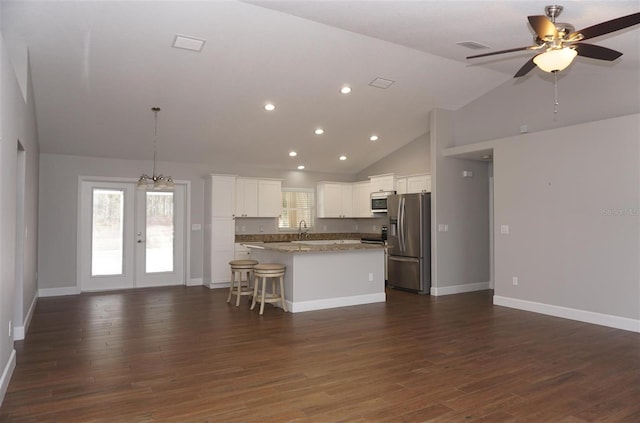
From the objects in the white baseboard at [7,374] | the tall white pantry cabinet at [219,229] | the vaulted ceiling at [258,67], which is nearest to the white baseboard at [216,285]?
the tall white pantry cabinet at [219,229]

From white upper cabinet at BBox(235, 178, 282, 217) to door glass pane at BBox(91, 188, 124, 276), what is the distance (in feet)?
7.22

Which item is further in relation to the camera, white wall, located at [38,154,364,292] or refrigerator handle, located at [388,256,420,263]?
refrigerator handle, located at [388,256,420,263]

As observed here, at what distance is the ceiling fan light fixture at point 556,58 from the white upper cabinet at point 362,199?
20.1 ft

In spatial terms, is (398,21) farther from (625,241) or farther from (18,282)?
(18,282)

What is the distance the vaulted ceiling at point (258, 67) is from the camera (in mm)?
4102

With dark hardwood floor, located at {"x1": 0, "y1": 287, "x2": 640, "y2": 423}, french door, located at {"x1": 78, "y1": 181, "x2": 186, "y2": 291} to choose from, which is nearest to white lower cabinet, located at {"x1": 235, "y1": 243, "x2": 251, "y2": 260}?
french door, located at {"x1": 78, "y1": 181, "x2": 186, "y2": 291}

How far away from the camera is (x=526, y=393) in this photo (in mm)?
3121

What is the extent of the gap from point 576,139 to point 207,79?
15.8 ft

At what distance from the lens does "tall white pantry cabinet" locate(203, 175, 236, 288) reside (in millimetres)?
8180

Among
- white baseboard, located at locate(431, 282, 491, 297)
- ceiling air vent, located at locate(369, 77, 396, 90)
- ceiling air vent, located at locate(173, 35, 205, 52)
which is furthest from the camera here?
white baseboard, located at locate(431, 282, 491, 297)

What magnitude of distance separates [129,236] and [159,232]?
545mm

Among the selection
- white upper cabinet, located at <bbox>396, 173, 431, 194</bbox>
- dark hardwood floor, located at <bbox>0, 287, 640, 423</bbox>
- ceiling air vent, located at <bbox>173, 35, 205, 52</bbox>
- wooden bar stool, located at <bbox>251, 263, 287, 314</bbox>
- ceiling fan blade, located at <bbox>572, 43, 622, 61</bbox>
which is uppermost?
ceiling air vent, located at <bbox>173, 35, 205, 52</bbox>

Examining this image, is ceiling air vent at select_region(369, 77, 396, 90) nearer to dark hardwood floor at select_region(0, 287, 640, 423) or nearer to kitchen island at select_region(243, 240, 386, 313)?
kitchen island at select_region(243, 240, 386, 313)

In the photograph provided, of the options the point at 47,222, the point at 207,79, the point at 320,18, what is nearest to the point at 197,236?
the point at 47,222
